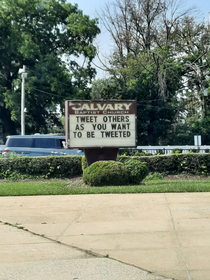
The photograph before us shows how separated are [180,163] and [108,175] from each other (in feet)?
12.5

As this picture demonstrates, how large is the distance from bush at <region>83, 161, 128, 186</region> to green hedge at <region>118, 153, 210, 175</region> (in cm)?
223

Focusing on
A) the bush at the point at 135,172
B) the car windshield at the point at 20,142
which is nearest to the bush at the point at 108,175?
the bush at the point at 135,172

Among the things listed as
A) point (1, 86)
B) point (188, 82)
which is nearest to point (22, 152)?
point (1, 86)

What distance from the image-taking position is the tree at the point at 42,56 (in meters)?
36.0

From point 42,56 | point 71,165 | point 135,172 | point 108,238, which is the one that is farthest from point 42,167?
point 42,56

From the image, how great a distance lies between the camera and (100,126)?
13.7 m

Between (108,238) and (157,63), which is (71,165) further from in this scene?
(157,63)

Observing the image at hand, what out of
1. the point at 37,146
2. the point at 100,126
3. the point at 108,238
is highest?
the point at 100,126

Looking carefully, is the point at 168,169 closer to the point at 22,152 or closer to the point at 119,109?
the point at 119,109

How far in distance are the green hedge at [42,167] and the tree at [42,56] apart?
20.7 meters

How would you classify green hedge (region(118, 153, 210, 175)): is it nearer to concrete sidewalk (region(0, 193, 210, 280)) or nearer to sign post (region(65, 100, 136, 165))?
sign post (region(65, 100, 136, 165))

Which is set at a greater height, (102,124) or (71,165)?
(102,124)

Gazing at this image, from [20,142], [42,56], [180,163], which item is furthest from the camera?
[42,56]

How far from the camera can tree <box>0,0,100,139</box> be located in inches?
1416
